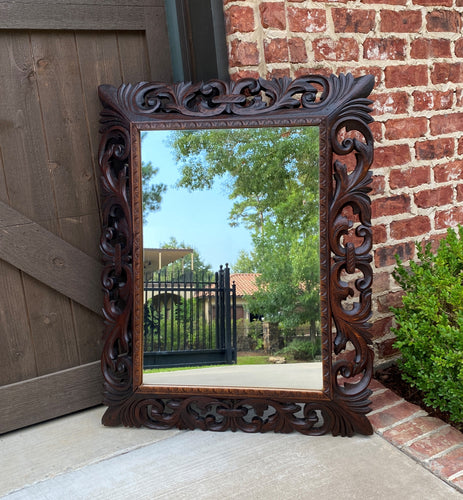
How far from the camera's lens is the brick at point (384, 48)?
2.39 meters

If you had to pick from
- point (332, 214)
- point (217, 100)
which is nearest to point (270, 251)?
point (332, 214)

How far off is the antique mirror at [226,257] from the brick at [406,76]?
54 cm

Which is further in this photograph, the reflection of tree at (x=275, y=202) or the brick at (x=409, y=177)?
the brick at (x=409, y=177)

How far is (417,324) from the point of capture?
86.7 inches

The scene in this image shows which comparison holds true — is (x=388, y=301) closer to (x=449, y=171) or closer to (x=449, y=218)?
(x=449, y=218)

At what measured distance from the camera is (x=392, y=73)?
8.05ft

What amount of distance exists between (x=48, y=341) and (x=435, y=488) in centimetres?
160

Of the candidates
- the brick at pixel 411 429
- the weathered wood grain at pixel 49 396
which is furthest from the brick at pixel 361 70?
the weathered wood grain at pixel 49 396

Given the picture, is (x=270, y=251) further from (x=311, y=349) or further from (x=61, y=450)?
(x=61, y=450)

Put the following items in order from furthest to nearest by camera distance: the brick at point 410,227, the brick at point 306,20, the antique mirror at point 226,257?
the brick at point 410,227, the brick at point 306,20, the antique mirror at point 226,257

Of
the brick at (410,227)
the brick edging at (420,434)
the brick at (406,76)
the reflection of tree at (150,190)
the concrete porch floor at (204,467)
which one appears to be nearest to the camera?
the concrete porch floor at (204,467)

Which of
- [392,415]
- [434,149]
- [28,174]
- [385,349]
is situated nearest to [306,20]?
[434,149]

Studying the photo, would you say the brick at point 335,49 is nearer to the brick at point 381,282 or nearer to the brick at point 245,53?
the brick at point 245,53

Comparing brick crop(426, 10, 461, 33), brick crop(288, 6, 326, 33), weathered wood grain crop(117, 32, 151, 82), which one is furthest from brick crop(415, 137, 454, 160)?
weathered wood grain crop(117, 32, 151, 82)
